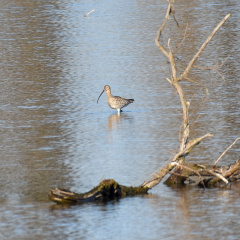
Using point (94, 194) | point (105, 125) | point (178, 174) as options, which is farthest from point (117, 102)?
point (94, 194)

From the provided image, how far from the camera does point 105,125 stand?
61.6 ft

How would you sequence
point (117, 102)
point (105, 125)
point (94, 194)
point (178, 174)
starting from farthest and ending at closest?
point (117, 102)
point (105, 125)
point (178, 174)
point (94, 194)

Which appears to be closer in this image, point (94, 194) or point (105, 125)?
point (94, 194)

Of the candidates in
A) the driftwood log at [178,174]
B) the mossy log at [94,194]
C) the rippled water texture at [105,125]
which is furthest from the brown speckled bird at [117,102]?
the mossy log at [94,194]

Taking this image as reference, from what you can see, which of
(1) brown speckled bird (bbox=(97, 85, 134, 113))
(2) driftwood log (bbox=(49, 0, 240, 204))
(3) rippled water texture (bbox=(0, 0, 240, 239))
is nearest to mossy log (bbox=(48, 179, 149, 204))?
(2) driftwood log (bbox=(49, 0, 240, 204))

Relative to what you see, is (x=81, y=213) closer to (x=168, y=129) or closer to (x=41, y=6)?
(x=168, y=129)

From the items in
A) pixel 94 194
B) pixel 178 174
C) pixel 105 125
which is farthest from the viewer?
pixel 105 125

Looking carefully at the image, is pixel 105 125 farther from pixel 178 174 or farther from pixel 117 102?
pixel 178 174

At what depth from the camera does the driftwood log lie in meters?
12.3

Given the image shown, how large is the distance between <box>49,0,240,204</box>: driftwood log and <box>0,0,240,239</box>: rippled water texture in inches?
7.6

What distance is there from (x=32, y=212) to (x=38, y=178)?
79.6 inches

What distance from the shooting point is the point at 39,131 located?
18.1 metres

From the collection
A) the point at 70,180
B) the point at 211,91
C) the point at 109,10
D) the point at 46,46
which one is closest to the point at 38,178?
the point at 70,180

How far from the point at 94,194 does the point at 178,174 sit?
5.19 ft
